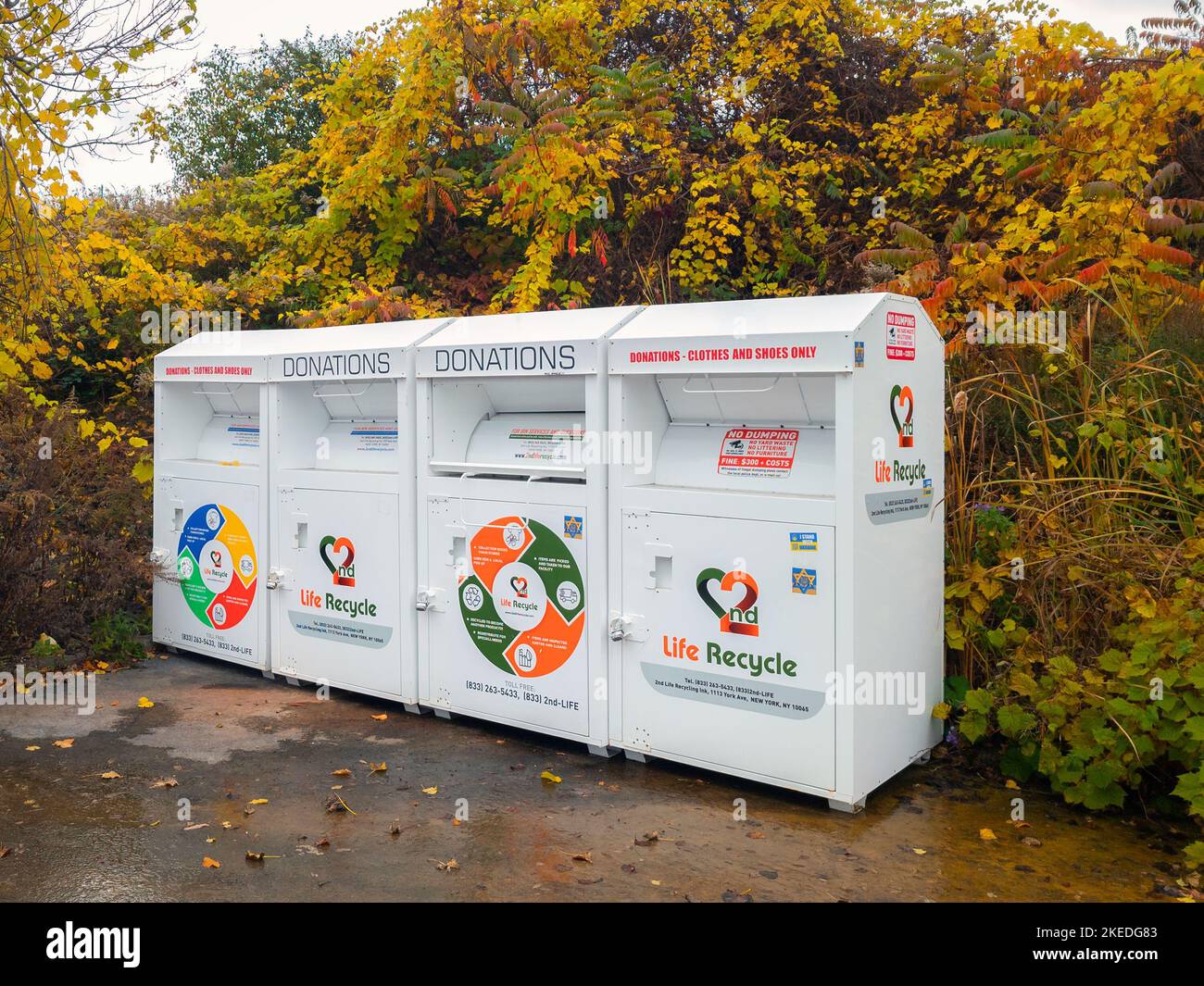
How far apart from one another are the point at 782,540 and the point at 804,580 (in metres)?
0.19

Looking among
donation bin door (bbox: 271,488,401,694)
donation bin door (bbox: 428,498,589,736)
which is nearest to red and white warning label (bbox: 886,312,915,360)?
donation bin door (bbox: 428,498,589,736)

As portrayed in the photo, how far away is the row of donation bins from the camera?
4211 mm

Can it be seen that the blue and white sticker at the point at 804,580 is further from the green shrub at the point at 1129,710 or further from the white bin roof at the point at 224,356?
the white bin roof at the point at 224,356

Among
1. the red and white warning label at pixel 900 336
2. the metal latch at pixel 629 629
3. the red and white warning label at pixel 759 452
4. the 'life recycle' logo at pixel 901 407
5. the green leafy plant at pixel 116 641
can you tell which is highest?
the red and white warning label at pixel 900 336

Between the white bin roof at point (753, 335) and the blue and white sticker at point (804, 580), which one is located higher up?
the white bin roof at point (753, 335)

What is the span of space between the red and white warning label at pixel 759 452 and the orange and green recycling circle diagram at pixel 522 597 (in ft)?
2.90

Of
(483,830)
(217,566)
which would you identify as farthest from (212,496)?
(483,830)

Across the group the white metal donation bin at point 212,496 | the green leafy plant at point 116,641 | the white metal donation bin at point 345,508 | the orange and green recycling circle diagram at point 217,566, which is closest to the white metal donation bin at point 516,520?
the white metal donation bin at point 345,508

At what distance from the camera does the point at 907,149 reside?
9.63 m

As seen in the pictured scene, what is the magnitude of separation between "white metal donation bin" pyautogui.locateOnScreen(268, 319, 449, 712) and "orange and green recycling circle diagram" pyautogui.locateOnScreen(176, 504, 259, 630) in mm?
302

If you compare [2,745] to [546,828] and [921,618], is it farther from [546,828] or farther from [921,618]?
[921,618]

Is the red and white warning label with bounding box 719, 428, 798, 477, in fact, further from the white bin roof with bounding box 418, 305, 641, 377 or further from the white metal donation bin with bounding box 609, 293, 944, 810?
the white bin roof with bounding box 418, 305, 641, 377

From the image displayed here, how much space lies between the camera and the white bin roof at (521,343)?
4.81 meters
